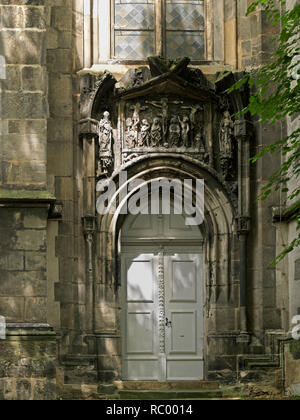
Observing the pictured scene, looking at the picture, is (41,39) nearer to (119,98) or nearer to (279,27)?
(119,98)

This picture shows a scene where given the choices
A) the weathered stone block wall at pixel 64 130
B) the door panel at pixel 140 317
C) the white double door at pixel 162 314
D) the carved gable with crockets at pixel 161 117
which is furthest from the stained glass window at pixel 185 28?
the door panel at pixel 140 317

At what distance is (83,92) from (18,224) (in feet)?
8.33

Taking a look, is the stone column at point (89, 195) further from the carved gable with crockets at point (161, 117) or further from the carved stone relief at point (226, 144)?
the carved stone relief at point (226, 144)

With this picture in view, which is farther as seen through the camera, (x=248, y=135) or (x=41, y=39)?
(x=248, y=135)

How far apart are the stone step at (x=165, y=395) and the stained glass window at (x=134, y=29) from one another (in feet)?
15.5

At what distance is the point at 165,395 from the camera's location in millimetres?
13148

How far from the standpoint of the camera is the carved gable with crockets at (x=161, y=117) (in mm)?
14016

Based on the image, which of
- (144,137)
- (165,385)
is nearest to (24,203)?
(144,137)

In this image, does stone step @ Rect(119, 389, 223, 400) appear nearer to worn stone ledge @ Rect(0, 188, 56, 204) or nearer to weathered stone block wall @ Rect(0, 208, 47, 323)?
weathered stone block wall @ Rect(0, 208, 47, 323)

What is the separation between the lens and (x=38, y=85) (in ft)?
41.8

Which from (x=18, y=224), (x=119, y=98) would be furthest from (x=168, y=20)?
(x=18, y=224)

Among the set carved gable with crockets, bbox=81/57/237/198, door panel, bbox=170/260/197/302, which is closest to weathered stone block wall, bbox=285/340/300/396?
door panel, bbox=170/260/197/302

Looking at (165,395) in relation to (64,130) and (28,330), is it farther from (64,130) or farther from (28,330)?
(64,130)

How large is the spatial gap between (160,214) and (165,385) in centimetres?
242
